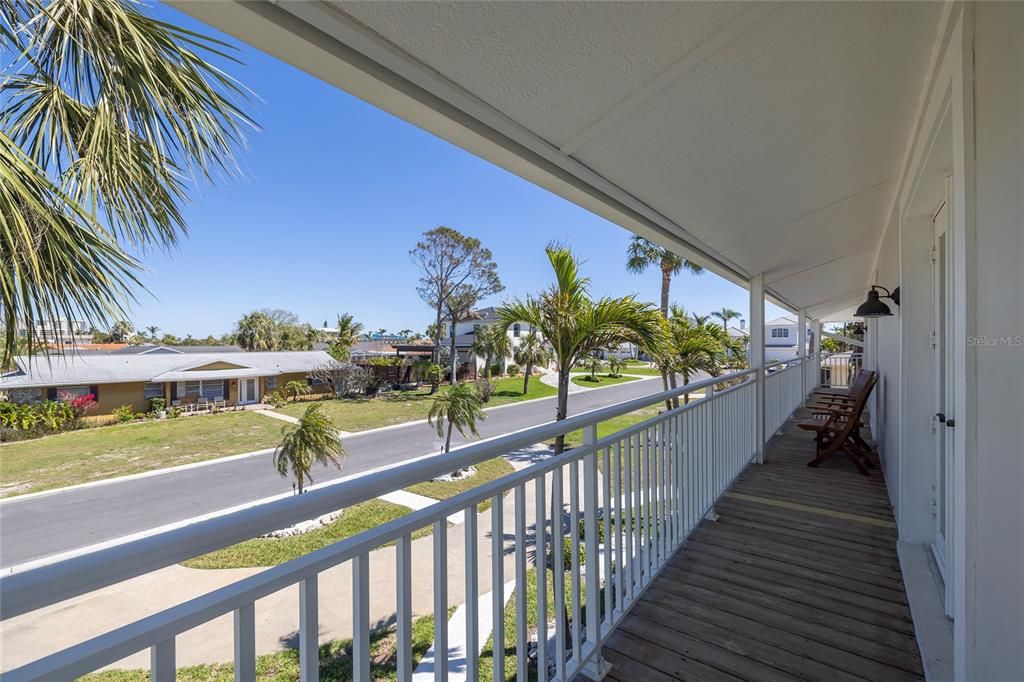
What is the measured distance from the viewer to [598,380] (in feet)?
90.1

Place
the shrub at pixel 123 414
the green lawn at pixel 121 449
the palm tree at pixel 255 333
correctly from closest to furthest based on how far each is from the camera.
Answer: the green lawn at pixel 121 449 → the shrub at pixel 123 414 → the palm tree at pixel 255 333

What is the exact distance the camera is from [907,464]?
2.44 meters

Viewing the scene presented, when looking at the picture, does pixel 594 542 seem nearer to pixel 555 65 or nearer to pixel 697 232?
pixel 555 65

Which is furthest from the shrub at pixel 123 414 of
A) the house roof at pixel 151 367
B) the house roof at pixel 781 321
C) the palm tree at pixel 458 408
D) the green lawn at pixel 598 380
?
the house roof at pixel 781 321

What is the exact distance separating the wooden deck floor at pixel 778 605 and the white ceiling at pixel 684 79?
2041mm

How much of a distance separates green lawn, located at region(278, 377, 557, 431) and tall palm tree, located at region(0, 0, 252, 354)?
44.3 feet

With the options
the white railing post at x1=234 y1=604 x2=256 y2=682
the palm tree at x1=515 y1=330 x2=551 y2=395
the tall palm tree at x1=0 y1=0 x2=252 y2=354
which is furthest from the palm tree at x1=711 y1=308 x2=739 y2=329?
the white railing post at x1=234 y1=604 x2=256 y2=682

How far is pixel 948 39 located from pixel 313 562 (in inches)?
88.3

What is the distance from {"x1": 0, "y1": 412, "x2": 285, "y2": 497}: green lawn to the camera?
11.4 metres

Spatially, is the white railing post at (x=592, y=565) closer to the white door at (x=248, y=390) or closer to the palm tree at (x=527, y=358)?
the palm tree at (x=527, y=358)

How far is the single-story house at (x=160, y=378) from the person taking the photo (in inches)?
633

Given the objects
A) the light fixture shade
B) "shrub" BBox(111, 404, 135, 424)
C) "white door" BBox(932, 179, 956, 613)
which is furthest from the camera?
"shrub" BBox(111, 404, 135, 424)

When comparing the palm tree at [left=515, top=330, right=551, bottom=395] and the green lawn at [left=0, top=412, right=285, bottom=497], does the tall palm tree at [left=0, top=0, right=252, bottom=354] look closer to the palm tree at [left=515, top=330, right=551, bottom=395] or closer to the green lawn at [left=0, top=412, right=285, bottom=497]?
the green lawn at [left=0, top=412, right=285, bottom=497]

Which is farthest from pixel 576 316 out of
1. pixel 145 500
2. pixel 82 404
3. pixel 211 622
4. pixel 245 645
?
pixel 82 404
